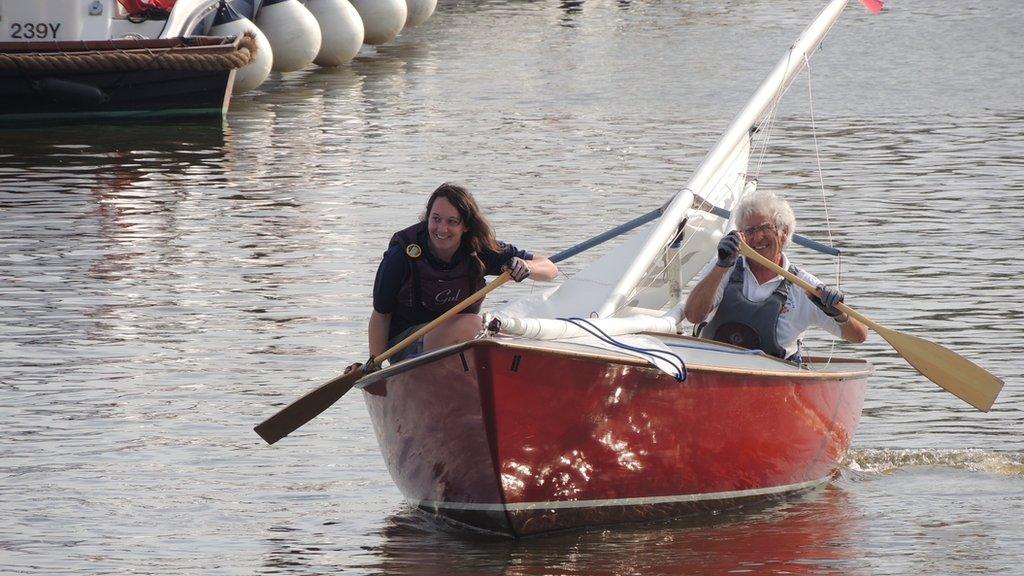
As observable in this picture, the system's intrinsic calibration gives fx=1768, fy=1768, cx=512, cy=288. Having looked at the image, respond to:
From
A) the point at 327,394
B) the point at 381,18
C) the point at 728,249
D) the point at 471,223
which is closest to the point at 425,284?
the point at 471,223

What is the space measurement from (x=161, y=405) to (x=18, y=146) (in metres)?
11.4

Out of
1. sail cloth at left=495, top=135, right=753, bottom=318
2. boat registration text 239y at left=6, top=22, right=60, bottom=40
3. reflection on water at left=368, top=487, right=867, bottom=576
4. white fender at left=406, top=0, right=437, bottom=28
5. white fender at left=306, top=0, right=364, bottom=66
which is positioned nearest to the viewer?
reflection on water at left=368, top=487, right=867, bottom=576

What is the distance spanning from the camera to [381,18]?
28.8 m

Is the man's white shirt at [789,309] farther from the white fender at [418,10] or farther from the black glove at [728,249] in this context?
the white fender at [418,10]

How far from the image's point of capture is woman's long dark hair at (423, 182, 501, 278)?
7.22 meters

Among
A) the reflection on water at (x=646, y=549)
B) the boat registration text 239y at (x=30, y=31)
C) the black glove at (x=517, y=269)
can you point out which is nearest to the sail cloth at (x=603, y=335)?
the black glove at (x=517, y=269)

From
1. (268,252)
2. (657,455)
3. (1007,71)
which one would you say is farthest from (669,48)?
(657,455)

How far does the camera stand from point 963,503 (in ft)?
25.6

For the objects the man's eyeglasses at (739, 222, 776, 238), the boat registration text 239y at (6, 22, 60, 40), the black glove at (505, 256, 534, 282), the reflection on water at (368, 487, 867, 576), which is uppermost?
the man's eyeglasses at (739, 222, 776, 238)

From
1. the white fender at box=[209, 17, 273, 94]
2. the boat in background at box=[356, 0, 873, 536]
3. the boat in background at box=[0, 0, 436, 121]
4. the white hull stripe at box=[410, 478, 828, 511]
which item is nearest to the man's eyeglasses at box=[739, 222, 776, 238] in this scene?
the boat in background at box=[356, 0, 873, 536]

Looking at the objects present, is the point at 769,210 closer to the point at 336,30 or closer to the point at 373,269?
the point at 373,269

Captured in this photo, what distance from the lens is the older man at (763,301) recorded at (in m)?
7.46

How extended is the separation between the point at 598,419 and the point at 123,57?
1480cm

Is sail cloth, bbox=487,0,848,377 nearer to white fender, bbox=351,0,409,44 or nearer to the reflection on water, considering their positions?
the reflection on water
